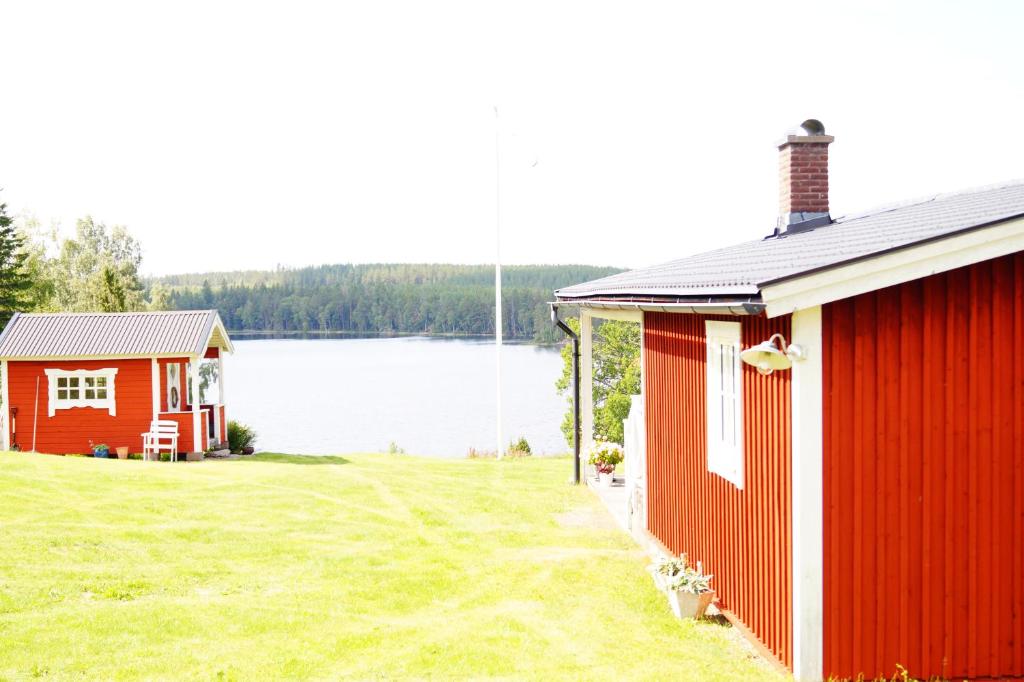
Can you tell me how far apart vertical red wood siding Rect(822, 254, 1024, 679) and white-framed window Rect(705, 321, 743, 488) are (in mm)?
1266

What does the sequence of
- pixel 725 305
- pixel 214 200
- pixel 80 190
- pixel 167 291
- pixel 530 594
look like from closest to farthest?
pixel 725 305 → pixel 530 594 → pixel 167 291 → pixel 80 190 → pixel 214 200

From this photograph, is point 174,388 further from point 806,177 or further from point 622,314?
point 806,177

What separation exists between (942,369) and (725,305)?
1428 mm

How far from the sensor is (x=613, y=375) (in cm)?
4194

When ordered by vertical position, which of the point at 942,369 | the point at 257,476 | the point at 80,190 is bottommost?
the point at 257,476

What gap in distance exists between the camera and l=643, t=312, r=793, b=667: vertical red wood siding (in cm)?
642

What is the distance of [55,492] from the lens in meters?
14.7

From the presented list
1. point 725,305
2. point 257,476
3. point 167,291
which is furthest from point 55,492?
point 167,291

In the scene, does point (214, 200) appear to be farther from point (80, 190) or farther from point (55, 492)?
point (55, 492)

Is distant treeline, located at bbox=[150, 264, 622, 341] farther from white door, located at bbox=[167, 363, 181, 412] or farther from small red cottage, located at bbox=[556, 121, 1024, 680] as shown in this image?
small red cottage, located at bbox=[556, 121, 1024, 680]

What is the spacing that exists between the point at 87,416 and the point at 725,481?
55.5ft

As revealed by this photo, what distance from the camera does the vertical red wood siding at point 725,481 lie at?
6418 mm

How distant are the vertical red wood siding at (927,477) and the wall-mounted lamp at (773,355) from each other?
24 cm

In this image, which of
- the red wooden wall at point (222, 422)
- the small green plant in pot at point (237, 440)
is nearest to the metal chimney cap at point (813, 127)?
the red wooden wall at point (222, 422)
